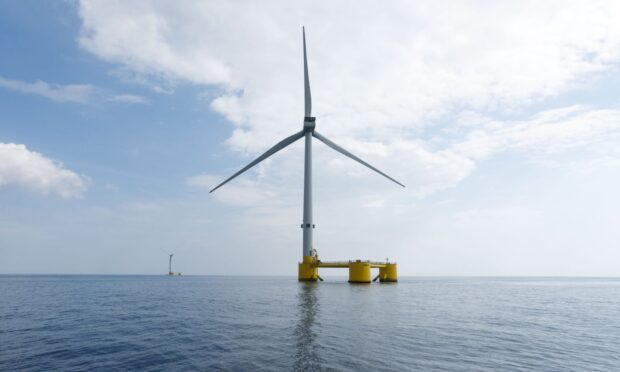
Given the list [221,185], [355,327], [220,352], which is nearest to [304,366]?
[220,352]

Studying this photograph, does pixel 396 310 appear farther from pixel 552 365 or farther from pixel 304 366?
pixel 304 366

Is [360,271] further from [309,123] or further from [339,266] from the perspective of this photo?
[309,123]

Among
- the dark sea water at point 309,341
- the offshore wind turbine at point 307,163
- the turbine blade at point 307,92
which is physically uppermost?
the turbine blade at point 307,92

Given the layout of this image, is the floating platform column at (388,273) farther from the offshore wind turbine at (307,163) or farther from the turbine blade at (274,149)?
the turbine blade at (274,149)

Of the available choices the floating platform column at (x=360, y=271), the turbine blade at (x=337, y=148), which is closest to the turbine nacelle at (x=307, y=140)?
the turbine blade at (x=337, y=148)

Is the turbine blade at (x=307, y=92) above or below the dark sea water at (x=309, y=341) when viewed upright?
above

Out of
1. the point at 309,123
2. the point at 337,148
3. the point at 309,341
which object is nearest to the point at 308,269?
the point at 337,148

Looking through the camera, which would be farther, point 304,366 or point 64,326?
point 64,326

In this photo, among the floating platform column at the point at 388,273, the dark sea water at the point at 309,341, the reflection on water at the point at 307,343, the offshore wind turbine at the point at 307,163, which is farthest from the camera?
the floating platform column at the point at 388,273

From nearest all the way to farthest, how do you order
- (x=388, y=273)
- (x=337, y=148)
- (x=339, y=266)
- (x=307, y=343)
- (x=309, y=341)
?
1. (x=307, y=343)
2. (x=309, y=341)
3. (x=339, y=266)
4. (x=337, y=148)
5. (x=388, y=273)

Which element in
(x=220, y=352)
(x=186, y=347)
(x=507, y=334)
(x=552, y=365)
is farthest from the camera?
(x=507, y=334)

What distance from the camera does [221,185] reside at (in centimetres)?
10831

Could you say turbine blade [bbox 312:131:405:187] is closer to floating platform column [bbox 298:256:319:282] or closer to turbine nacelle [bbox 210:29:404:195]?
turbine nacelle [bbox 210:29:404:195]

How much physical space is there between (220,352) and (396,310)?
29038 mm
